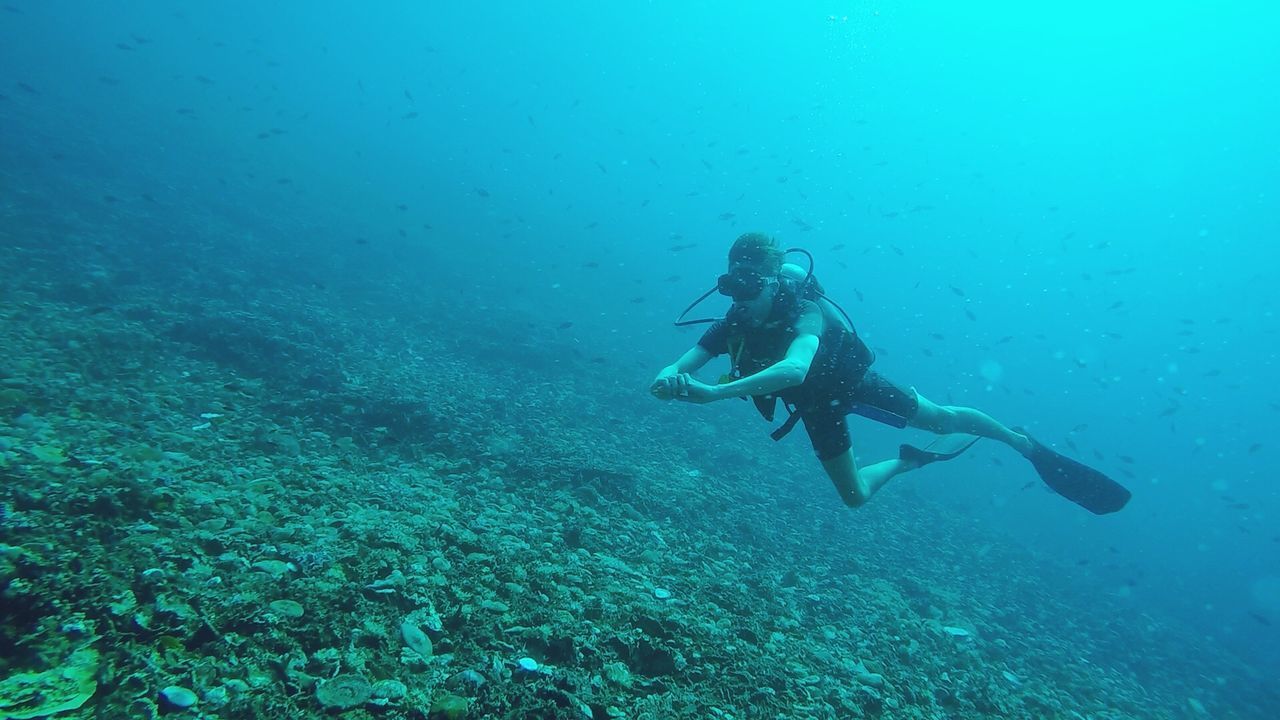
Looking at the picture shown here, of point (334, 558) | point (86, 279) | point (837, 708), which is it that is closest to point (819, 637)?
point (837, 708)

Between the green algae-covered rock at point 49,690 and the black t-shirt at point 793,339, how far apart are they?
13.0 ft

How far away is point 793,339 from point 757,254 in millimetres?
751

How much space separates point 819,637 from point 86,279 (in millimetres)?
15351

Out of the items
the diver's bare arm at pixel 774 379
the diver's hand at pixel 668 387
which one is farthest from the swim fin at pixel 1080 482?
the diver's hand at pixel 668 387

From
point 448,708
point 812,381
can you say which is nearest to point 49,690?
point 448,708

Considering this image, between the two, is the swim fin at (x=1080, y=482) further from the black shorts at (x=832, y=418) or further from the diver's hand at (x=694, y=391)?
the diver's hand at (x=694, y=391)

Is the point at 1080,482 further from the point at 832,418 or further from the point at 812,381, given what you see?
the point at 812,381

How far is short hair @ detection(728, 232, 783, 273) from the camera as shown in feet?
13.6

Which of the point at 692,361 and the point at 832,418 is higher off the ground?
the point at 832,418

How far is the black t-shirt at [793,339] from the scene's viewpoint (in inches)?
161

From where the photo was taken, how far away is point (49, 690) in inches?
88.9

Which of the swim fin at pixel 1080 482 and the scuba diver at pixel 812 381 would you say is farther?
the swim fin at pixel 1080 482

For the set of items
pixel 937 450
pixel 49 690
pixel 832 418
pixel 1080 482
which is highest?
pixel 1080 482

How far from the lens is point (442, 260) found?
3153cm
